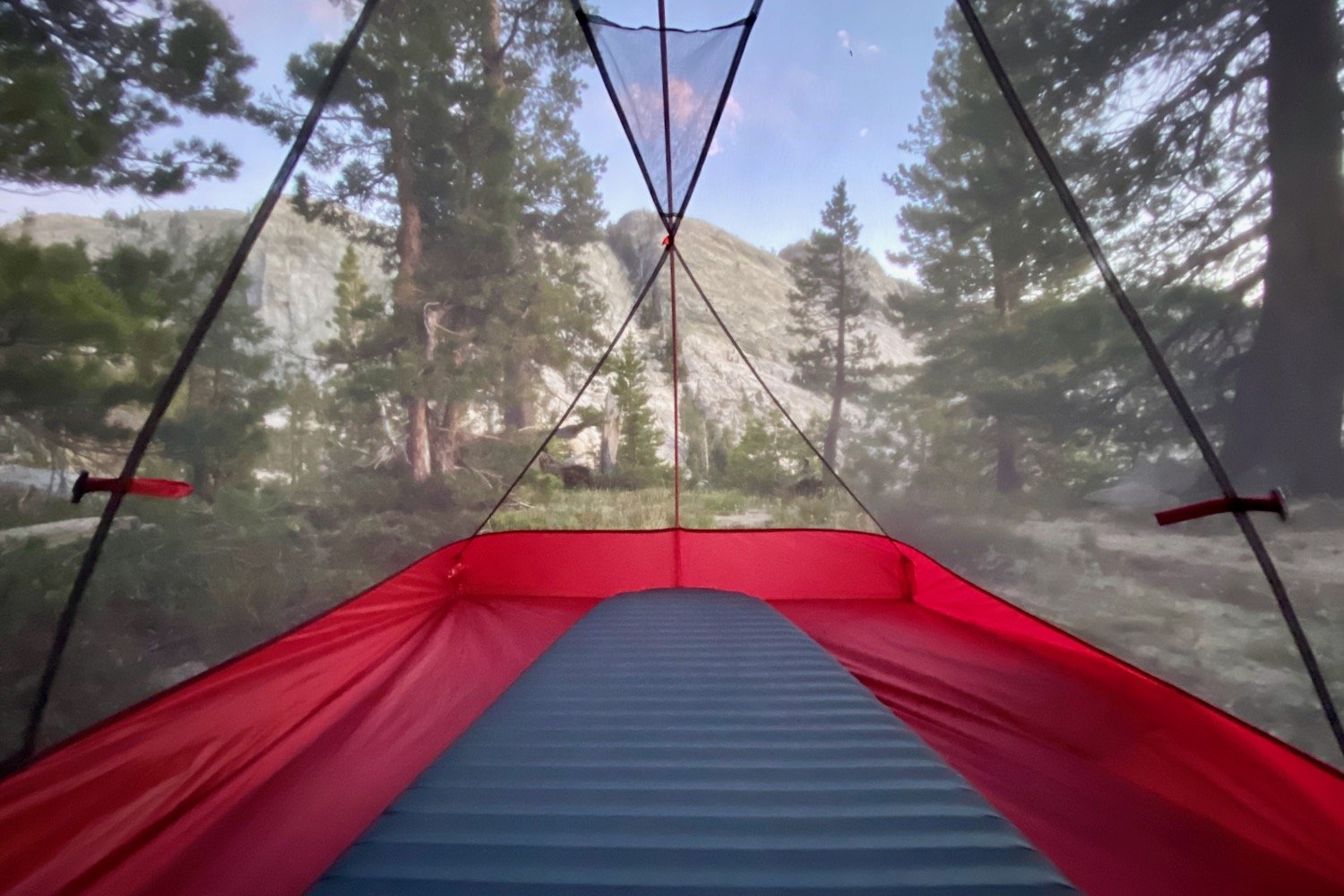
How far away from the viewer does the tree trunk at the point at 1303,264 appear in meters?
1.01

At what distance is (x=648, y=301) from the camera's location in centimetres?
242

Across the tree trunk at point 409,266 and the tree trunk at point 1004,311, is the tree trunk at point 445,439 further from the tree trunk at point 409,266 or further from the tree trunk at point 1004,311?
the tree trunk at point 1004,311

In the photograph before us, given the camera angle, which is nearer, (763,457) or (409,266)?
(409,266)

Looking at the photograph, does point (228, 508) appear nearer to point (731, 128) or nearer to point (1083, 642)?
point (731, 128)

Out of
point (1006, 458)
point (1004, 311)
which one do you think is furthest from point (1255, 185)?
point (1006, 458)

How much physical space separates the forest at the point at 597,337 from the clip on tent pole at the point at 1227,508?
5 centimetres

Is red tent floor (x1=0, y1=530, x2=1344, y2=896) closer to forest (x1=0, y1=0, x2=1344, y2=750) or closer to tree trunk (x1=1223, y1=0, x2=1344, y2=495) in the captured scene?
forest (x1=0, y1=0, x2=1344, y2=750)

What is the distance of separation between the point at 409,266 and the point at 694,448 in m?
1.17

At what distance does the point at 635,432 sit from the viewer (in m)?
2.50

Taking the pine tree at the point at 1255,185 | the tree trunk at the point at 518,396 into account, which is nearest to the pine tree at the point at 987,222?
the pine tree at the point at 1255,185

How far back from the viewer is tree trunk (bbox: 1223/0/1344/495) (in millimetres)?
1007

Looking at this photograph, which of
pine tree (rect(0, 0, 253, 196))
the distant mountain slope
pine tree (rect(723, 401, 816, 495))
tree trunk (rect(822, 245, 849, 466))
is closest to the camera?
pine tree (rect(0, 0, 253, 196))

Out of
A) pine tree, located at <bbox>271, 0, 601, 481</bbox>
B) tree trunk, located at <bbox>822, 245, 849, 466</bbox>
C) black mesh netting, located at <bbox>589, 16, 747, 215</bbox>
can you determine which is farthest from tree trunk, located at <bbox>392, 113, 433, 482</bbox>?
tree trunk, located at <bbox>822, 245, 849, 466</bbox>

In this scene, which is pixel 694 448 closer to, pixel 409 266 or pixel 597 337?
pixel 597 337
